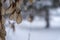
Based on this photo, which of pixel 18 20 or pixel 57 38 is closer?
pixel 18 20

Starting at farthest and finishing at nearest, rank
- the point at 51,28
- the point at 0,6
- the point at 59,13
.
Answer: the point at 59,13, the point at 51,28, the point at 0,6

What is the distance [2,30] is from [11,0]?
94 mm

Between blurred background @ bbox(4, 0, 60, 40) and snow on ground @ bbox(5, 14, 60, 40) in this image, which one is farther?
blurred background @ bbox(4, 0, 60, 40)

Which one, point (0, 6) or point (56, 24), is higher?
point (0, 6)

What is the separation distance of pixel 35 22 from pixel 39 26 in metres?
0.18

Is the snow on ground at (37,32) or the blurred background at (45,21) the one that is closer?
the snow on ground at (37,32)

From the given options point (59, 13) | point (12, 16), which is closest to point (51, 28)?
point (59, 13)

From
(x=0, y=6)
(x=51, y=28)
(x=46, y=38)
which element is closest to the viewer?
(x=0, y=6)

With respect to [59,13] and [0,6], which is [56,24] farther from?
[0,6]

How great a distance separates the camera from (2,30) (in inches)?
14.9

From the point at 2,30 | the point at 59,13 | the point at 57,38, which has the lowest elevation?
the point at 57,38

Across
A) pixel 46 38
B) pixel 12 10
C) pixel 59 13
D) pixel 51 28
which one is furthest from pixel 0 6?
pixel 59 13

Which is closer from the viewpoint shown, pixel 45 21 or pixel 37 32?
pixel 37 32

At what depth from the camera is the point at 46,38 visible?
2.73m
